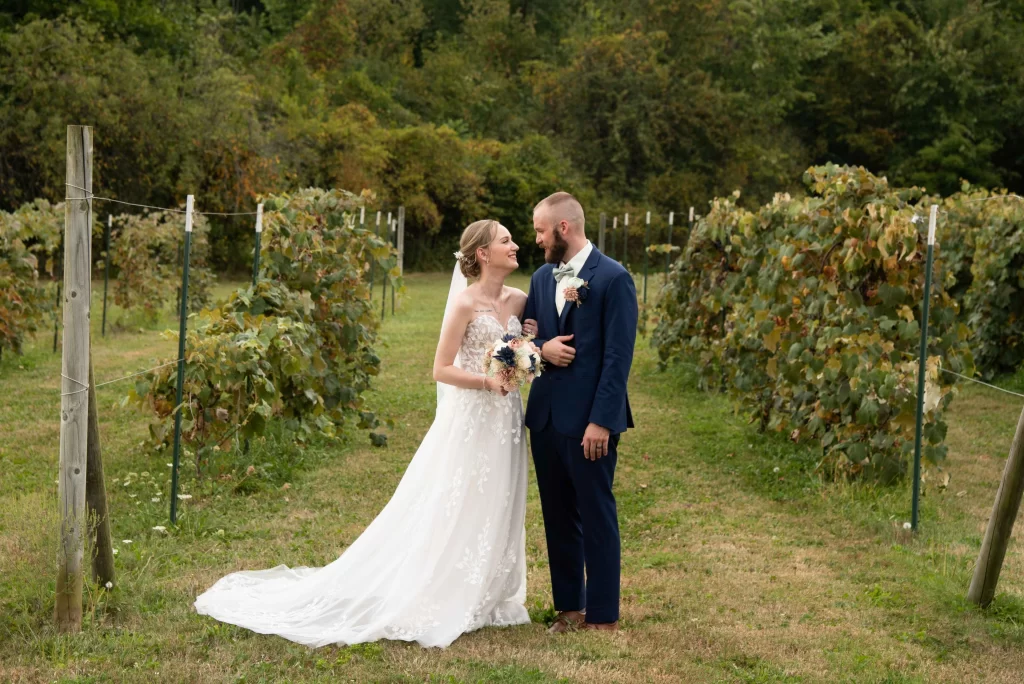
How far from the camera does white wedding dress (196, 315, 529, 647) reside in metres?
3.90

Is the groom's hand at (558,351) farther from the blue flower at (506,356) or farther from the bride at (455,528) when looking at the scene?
the bride at (455,528)

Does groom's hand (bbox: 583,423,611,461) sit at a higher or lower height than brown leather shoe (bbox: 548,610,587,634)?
higher

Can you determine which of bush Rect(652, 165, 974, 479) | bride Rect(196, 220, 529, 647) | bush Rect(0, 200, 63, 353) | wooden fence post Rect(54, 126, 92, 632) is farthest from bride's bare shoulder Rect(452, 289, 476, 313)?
bush Rect(0, 200, 63, 353)

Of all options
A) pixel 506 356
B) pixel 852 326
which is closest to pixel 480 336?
pixel 506 356

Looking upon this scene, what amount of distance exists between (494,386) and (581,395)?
14.6 inches

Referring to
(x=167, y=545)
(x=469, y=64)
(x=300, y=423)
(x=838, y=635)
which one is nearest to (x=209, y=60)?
(x=469, y=64)

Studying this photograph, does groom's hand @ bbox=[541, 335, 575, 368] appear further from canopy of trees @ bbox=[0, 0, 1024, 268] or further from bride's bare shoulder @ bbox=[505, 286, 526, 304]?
canopy of trees @ bbox=[0, 0, 1024, 268]

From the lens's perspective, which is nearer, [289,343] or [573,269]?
[573,269]

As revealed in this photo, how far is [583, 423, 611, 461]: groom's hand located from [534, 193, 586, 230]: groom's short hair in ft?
2.53

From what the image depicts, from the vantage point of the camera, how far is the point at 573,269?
386cm

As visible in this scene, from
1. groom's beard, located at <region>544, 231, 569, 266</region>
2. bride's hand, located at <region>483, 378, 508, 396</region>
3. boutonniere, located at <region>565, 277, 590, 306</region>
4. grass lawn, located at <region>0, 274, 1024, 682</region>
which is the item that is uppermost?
groom's beard, located at <region>544, 231, 569, 266</region>

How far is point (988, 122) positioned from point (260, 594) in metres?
32.0

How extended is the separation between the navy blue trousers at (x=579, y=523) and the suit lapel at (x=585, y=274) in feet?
1.35

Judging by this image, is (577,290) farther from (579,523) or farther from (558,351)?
(579,523)
